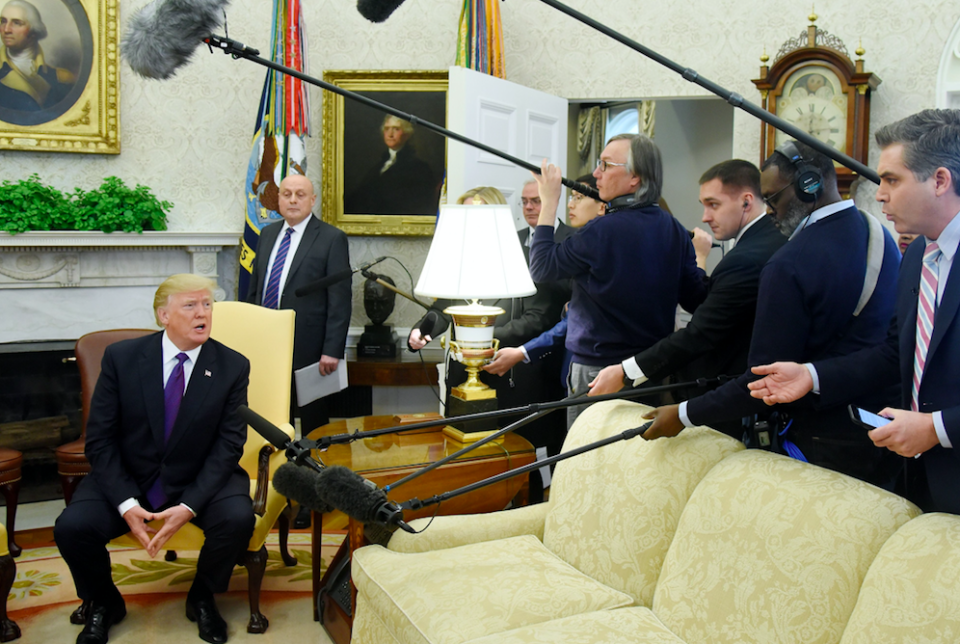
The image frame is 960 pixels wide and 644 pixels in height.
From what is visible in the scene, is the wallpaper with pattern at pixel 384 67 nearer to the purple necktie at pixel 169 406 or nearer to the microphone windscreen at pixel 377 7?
the purple necktie at pixel 169 406

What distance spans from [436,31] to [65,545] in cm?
389

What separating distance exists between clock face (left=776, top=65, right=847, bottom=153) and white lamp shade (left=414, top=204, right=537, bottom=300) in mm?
2190

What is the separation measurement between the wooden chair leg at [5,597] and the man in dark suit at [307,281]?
1569mm

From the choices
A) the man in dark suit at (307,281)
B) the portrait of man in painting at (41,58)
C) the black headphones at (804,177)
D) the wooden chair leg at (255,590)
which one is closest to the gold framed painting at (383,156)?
the man in dark suit at (307,281)

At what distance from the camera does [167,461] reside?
9.20 ft

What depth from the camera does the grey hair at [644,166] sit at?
262 cm

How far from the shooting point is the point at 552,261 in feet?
8.83

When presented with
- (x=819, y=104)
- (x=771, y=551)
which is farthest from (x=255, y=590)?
(x=819, y=104)

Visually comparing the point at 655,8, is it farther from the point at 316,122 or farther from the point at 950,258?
the point at 950,258

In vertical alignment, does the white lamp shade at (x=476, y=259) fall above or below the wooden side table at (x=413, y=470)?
above

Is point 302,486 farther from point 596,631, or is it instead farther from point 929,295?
point 929,295

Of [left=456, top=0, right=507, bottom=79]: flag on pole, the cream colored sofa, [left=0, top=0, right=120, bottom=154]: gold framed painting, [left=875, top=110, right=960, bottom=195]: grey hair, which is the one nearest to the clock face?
[left=456, top=0, right=507, bottom=79]: flag on pole

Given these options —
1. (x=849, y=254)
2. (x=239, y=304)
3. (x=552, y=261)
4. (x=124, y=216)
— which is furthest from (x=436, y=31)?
(x=849, y=254)

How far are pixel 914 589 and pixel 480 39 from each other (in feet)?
13.4
